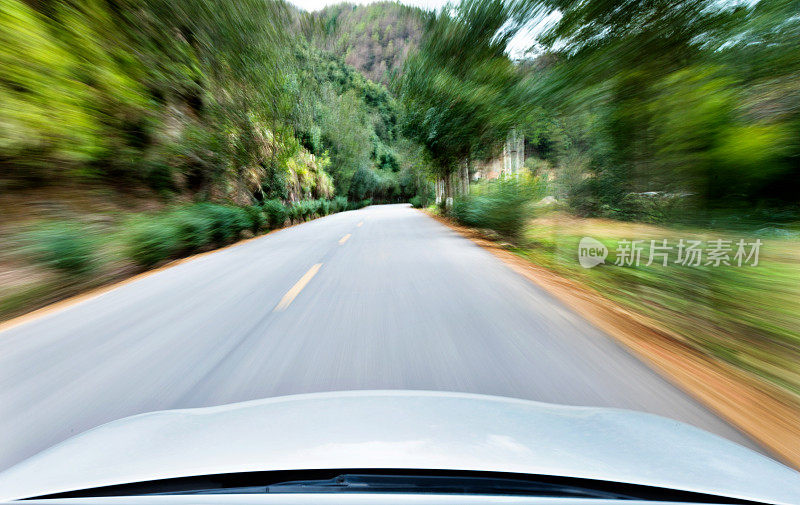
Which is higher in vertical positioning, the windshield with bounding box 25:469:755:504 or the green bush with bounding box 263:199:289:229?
the windshield with bounding box 25:469:755:504

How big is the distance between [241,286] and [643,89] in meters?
6.53

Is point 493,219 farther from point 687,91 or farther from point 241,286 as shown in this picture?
point 241,286

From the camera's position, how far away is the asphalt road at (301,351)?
2.56 metres

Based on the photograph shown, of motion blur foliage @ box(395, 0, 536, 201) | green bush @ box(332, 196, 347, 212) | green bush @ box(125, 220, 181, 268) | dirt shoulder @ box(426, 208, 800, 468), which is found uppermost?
motion blur foliage @ box(395, 0, 536, 201)

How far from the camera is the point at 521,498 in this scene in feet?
3.99

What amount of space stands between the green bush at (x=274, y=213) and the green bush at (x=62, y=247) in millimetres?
11832

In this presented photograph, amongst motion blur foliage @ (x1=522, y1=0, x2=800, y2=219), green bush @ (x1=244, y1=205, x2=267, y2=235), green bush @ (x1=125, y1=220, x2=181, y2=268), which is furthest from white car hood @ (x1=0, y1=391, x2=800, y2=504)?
green bush @ (x1=244, y1=205, x2=267, y2=235)

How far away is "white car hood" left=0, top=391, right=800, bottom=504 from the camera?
129cm

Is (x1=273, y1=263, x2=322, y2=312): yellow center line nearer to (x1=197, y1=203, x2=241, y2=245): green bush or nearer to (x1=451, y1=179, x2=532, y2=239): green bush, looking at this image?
(x1=451, y1=179, x2=532, y2=239): green bush

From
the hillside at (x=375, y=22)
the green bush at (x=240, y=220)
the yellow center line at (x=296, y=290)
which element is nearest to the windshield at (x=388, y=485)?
the yellow center line at (x=296, y=290)

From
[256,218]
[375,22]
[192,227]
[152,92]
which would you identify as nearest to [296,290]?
[192,227]

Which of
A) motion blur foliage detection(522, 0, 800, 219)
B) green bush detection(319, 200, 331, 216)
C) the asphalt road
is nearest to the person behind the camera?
the asphalt road

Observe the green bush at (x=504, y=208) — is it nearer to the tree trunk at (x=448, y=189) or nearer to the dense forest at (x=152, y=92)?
the dense forest at (x=152, y=92)

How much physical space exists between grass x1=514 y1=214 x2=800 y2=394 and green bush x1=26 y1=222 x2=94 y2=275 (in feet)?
27.3
